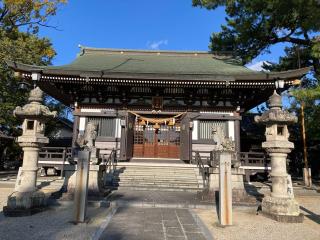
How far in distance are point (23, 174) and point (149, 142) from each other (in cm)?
939

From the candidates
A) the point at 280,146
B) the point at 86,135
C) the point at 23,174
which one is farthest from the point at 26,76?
the point at 280,146

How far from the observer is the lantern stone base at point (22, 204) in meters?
6.82

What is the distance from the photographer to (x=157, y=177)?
40.3 ft

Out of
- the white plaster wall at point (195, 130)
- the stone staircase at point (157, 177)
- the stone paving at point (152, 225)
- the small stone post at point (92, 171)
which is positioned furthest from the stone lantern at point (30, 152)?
the white plaster wall at point (195, 130)

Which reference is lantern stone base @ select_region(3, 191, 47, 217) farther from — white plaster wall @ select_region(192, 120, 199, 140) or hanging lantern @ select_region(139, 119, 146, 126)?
white plaster wall @ select_region(192, 120, 199, 140)

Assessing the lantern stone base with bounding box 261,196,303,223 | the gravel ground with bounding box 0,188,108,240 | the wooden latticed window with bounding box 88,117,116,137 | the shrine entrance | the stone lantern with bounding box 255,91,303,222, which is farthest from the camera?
the shrine entrance

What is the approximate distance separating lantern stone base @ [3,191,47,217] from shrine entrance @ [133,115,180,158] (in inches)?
350

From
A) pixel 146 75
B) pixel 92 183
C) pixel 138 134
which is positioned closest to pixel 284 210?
pixel 92 183

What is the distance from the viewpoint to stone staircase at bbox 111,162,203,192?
444 inches

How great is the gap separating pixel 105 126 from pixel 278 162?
405 inches

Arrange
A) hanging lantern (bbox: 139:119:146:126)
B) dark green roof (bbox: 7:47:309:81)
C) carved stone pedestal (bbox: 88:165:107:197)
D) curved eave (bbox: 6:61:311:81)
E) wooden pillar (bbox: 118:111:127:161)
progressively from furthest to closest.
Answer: hanging lantern (bbox: 139:119:146:126) < wooden pillar (bbox: 118:111:127:161) < dark green roof (bbox: 7:47:309:81) < curved eave (bbox: 6:61:311:81) < carved stone pedestal (bbox: 88:165:107:197)

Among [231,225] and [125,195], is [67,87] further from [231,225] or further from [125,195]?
[231,225]

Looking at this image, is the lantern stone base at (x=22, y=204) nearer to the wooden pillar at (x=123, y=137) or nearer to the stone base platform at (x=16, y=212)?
the stone base platform at (x=16, y=212)

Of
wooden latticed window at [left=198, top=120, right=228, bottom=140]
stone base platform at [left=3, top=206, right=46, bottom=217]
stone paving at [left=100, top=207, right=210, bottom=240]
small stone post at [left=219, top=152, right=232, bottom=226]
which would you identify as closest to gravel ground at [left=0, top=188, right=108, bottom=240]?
stone base platform at [left=3, top=206, right=46, bottom=217]
